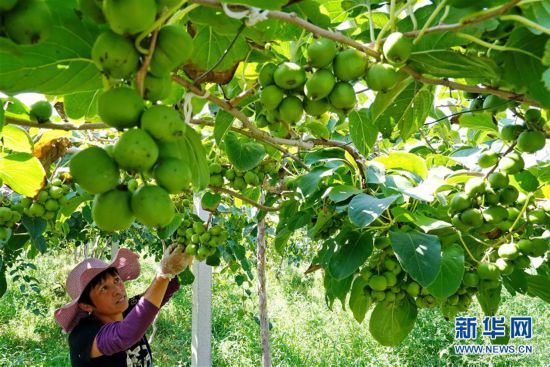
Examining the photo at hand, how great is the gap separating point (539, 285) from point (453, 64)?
1.28 m

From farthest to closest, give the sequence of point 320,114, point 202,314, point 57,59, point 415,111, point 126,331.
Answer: point 202,314
point 126,331
point 415,111
point 320,114
point 57,59

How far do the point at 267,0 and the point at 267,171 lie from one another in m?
1.87

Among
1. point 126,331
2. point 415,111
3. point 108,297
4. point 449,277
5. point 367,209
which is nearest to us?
point 415,111

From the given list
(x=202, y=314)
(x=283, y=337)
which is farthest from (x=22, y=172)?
(x=283, y=337)

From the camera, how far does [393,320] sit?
1783mm

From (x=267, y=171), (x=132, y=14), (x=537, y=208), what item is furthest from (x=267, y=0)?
(x=267, y=171)

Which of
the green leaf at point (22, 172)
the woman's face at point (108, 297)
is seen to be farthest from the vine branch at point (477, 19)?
the woman's face at point (108, 297)

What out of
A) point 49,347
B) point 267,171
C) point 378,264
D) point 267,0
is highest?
point 267,0

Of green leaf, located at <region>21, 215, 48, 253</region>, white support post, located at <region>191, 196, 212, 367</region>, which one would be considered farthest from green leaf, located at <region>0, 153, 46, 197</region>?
white support post, located at <region>191, 196, 212, 367</region>

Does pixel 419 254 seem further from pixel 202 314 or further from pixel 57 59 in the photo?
pixel 202 314

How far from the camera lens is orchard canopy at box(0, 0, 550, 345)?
1.91ft

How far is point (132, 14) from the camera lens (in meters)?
0.51

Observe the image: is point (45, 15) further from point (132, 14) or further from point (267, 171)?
point (267, 171)

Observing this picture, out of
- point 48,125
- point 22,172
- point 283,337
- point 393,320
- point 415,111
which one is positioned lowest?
point 283,337
